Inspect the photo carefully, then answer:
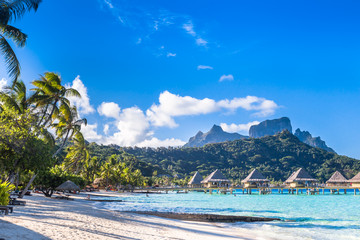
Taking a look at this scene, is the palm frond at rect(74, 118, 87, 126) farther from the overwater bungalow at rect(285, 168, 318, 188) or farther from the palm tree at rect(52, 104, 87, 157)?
the overwater bungalow at rect(285, 168, 318, 188)

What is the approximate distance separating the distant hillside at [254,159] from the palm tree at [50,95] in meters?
97.3

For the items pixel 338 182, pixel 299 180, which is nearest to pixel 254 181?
pixel 299 180

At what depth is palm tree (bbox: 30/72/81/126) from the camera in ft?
65.9

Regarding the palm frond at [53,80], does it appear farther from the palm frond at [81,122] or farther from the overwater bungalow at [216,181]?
the overwater bungalow at [216,181]

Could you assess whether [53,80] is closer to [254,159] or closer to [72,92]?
[72,92]

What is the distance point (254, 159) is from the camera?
451 ft

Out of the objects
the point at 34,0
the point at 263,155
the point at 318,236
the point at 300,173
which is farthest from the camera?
the point at 263,155

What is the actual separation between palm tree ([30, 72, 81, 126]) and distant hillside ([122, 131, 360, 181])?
9734cm

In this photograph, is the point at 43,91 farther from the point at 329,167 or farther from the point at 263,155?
→ the point at 263,155

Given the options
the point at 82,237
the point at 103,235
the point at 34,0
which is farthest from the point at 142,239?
the point at 34,0

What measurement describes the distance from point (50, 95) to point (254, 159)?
126703 mm

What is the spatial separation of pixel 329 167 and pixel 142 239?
12041cm

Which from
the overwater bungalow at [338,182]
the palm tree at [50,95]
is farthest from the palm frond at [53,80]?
the overwater bungalow at [338,182]

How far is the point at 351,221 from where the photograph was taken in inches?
716
